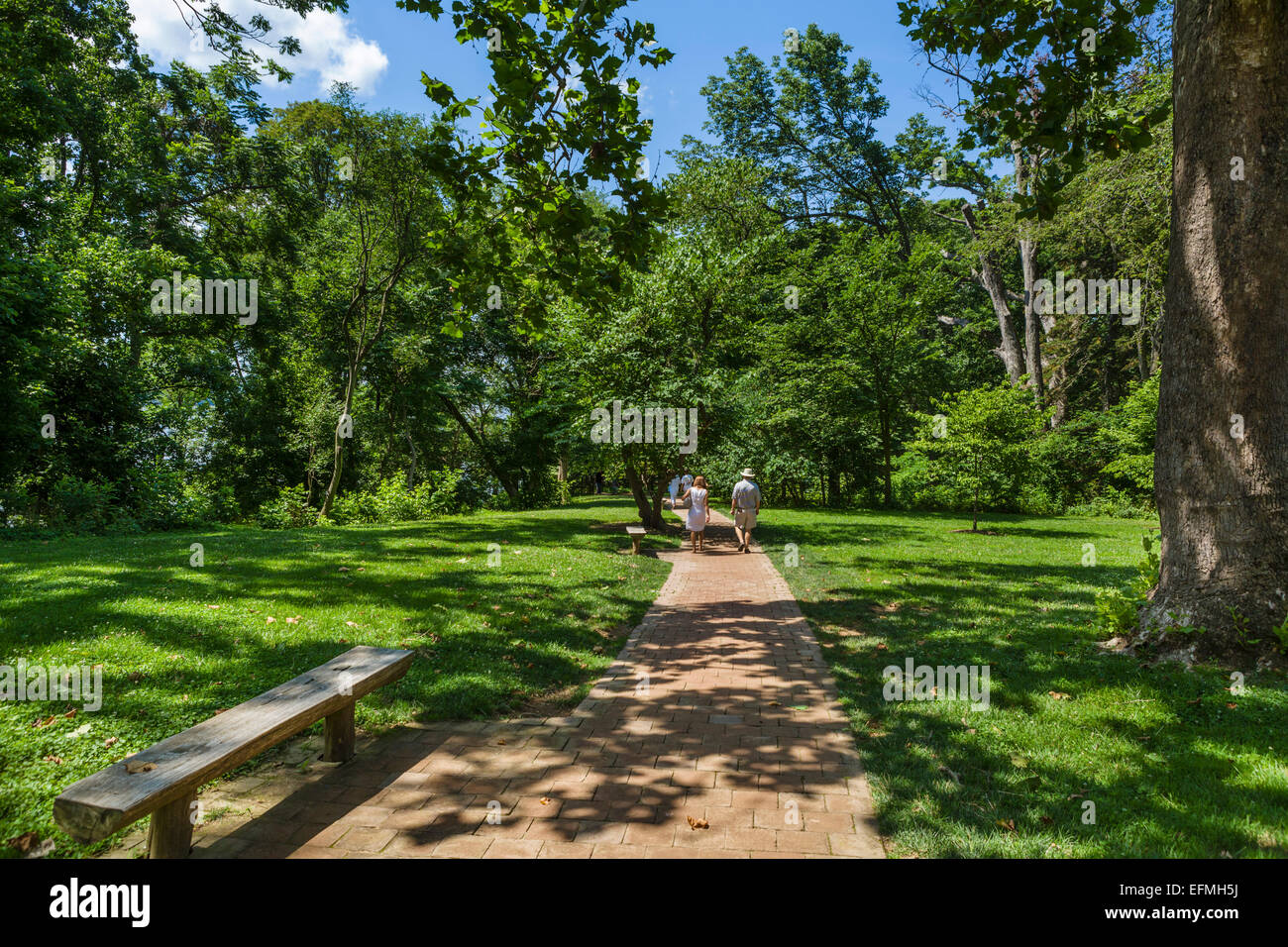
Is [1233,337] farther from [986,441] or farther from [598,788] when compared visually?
[986,441]

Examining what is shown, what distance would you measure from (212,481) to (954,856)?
28105mm

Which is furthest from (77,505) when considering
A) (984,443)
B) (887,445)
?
(887,445)

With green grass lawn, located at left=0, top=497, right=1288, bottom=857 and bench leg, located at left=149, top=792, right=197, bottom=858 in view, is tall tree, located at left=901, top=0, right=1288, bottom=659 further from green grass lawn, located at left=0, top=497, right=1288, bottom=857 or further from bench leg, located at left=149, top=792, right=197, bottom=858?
bench leg, located at left=149, top=792, right=197, bottom=858

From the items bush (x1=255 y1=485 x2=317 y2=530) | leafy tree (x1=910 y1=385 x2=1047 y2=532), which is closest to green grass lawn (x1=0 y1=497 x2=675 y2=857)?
bush (x1=255 y1=485 x2=317 y2=530)

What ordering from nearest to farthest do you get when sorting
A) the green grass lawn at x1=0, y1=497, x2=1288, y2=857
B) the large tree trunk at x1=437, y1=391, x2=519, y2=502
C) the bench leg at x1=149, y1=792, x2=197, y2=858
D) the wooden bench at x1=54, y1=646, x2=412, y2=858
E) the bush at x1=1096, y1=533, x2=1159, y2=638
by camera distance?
1. the wooden bench at x1=54, y1=646, x2=412, y2=858
2. the bench leg at x1=149, y1=792, x2=197, y2=858
3. the green grass lawn at x1=0, y1=497, x2=1288, y2=857
4. the bush at x1=1096, y1=533, x2=1159, y2=638
5. the large tree trunk at x1=437, y1=391, x2=519, y2=502

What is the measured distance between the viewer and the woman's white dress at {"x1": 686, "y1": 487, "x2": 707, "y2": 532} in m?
14.3

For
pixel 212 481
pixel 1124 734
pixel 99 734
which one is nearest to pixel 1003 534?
pixel 1124 734

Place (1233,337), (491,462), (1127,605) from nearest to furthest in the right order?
(1233,337), (1127,605), (491,462)

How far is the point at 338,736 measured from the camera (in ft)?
13.3

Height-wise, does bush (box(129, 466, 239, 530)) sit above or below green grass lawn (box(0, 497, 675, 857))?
above

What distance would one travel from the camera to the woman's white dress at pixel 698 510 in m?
14.3

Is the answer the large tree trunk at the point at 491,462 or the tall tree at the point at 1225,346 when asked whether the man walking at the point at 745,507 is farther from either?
the large tree trunk at the point at 491,462

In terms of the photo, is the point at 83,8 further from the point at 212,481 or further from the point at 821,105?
the point at 821,105

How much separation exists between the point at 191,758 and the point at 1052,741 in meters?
4.98
